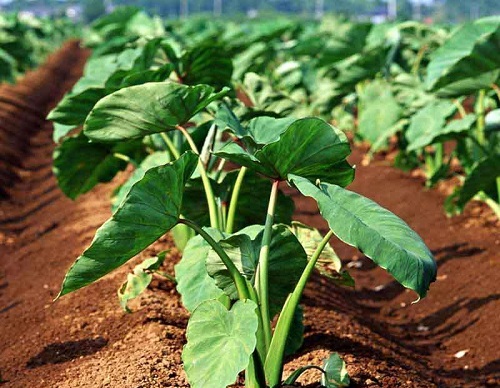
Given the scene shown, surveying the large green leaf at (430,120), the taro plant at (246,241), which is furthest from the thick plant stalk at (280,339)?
the large green leaf at (430,120)

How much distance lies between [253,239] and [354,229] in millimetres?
705

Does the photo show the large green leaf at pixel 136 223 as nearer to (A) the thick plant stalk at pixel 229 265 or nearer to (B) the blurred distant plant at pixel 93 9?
(A) the thick plant stalk at pixel 229 265

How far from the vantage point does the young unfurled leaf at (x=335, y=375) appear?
9.30 feet

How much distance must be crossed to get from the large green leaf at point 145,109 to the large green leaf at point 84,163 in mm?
1141

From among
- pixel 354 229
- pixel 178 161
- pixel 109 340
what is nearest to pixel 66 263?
pixel 109 340

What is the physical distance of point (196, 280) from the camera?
3.05 metres

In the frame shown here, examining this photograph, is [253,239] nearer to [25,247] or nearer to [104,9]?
[25,247]

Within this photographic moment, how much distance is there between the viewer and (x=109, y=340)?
3432 mm

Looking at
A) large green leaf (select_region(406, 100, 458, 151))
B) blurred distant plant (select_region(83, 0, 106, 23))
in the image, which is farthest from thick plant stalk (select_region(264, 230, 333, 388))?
blurred distant plant (select_region(83, 0, 106, 23))

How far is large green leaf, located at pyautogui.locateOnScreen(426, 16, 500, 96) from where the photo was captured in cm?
467

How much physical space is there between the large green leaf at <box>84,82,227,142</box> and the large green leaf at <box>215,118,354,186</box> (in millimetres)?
402

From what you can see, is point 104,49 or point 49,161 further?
point 49,161

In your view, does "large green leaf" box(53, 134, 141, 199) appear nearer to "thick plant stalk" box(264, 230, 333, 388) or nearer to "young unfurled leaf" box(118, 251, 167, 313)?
"young unfurled leaf" box(118, 251, 167, 313)

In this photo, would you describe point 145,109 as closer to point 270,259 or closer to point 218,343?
point 270,259
